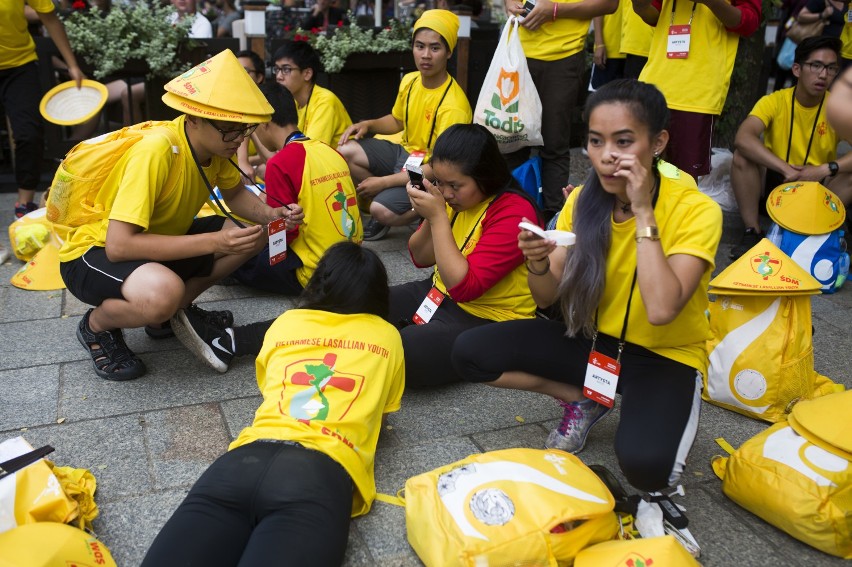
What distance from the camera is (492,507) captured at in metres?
2.09

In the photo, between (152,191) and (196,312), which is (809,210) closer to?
(196,312)

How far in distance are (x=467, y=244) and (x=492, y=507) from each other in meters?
1.40

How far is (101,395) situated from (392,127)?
2849 mm

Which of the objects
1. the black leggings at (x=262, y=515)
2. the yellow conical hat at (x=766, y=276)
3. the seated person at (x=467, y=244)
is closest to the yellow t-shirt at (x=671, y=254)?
the seated person at (x=467, y=244)

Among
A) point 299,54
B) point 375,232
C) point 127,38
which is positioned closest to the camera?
point 299,54

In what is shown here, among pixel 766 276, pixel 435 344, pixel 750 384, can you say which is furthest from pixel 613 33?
pixel 435 344

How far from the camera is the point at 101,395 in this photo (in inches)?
125

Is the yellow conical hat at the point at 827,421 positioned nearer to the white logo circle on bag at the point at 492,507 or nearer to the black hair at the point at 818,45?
the white logo circle on bag at the point at 492,507

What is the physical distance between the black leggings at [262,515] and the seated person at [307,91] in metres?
3.19

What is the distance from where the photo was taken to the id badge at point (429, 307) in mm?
3350

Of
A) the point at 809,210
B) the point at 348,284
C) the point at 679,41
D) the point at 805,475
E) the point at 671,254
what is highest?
the point at 679,41

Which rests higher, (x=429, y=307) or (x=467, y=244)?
(x=467, y=244)

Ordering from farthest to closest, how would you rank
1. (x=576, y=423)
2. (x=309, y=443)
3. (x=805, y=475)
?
(x=576, y=423), (x=805, y=475), (x=309, y=443)

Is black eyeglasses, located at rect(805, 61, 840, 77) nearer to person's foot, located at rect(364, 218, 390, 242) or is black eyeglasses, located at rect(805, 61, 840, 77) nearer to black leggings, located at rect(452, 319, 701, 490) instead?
person's foot, located at rect(364, 218, 390, 242)
